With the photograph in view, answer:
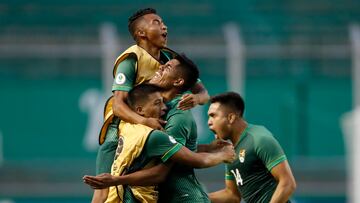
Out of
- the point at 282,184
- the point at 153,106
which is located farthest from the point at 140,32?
the point at 282,184

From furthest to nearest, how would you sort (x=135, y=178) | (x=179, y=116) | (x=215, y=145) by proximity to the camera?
(x=215, y=145)
(x=179, y=116)
(x=135, y=178)

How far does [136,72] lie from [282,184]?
1351 millimetres

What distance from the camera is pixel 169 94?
7047 millimetres

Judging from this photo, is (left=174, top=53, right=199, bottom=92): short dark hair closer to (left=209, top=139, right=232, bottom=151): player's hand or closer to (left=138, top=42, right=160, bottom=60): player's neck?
(left=138, top=42, right=160, bottom=60): player's neck

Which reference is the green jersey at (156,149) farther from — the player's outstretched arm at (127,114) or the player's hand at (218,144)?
the player's hand at (218,144)

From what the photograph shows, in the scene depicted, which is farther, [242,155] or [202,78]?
[202,78]

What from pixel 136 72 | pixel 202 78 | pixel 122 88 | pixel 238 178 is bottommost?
pixel 238 178

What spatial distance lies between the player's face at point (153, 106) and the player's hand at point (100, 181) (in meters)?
0.50

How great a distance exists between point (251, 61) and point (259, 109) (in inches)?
27.3

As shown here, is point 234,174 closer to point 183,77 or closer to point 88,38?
point 183,77

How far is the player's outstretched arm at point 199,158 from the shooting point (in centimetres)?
671

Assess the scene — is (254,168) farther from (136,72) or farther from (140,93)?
(140,93)

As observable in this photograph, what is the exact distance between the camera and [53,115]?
15625 millimetres

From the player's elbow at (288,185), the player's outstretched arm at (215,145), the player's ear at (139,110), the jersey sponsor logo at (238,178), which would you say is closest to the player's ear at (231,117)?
the jersey sponsor logo at (238,178)
